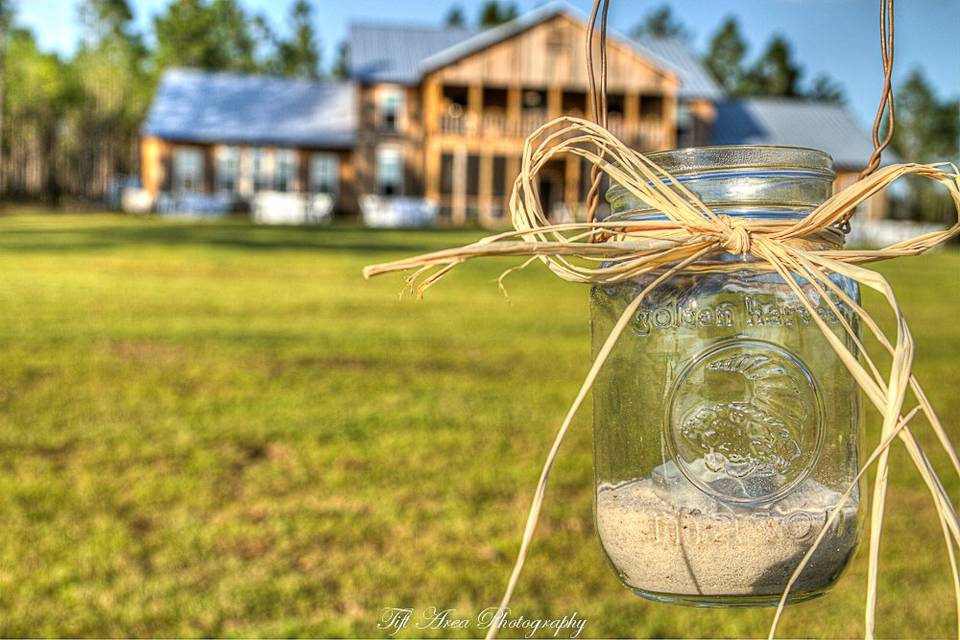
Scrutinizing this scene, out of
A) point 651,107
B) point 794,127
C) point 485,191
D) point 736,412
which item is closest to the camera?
point 736,412

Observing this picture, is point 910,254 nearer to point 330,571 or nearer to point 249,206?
point 330,571

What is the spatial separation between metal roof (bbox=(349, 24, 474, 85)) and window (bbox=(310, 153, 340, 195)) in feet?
10.4

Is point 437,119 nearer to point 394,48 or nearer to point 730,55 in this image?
point 394,48

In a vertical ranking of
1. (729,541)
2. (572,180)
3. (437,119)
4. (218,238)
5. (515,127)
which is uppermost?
(437,119)

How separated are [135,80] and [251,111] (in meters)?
23.3

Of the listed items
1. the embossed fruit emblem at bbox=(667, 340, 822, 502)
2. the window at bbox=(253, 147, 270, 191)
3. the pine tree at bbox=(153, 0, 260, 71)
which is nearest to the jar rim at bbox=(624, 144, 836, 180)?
the embossed fruit emblem at bbox=(667, 340, 822, 502)

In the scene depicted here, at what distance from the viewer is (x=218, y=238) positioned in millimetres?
20922

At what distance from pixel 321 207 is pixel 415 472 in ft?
83.0

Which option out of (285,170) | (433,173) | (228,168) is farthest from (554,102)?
(228,168)

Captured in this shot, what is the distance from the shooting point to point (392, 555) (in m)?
4.75

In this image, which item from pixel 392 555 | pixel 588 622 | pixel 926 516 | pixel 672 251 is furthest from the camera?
pixel 926 516

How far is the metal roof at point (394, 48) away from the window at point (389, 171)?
8.26ft

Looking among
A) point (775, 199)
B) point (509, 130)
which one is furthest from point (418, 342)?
point (509, 130)

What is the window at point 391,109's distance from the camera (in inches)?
1374
